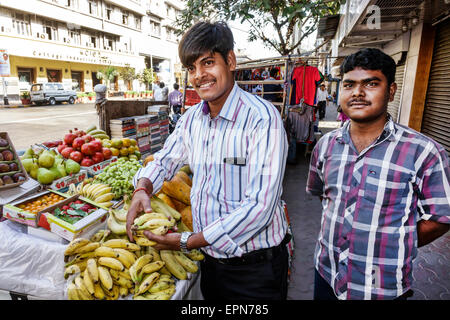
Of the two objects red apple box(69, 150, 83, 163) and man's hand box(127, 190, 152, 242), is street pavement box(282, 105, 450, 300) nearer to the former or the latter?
man's hand box(127, 190, 152, 242)

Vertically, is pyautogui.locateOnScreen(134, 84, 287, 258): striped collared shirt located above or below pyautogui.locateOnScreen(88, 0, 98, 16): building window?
below

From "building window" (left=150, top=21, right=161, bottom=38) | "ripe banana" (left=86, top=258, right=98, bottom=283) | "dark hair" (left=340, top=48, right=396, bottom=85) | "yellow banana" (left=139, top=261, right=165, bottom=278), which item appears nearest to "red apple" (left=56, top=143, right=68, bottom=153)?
"ripe banana" (left=86, top=258, right=98, bottom=283)

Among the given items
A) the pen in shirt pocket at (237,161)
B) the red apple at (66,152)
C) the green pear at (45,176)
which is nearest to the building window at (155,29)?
the red apple at (66,152)

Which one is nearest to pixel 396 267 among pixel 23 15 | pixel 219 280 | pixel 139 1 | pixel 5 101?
pixel 219 280

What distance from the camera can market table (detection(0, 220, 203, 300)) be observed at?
7.17 ft

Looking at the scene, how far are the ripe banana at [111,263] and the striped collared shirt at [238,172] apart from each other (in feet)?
1.94

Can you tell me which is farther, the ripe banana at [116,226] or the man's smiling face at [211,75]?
the ripe banana at [116,226]

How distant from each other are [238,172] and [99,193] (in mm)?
1928

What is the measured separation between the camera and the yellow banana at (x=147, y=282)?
1.73 meters

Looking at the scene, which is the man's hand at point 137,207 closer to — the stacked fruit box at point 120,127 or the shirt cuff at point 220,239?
the shirt cuff at point 220,239

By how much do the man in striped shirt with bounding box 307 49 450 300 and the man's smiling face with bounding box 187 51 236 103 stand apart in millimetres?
681

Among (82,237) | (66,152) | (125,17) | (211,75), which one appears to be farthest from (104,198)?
(125,17)

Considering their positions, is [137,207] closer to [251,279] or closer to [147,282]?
[147,282]

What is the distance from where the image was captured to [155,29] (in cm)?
4703
